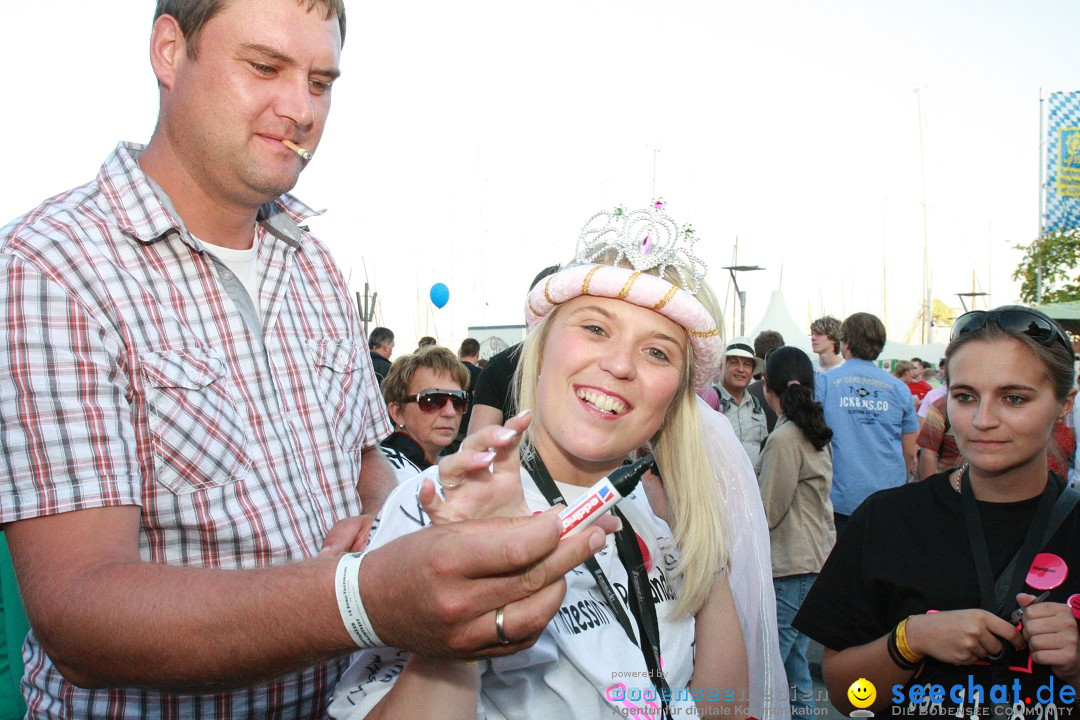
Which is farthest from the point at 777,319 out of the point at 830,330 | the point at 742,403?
the point at 742,403

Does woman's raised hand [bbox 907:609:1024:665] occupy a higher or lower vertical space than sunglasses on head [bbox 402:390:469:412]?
lower

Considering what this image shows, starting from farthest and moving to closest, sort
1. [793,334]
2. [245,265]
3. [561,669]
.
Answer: [793,334] → [245,265] → [561,669]

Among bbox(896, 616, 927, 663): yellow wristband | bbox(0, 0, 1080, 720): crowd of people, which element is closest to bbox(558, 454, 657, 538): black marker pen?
bbox(0, 0, 1080, 720): crowd of people

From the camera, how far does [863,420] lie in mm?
5895

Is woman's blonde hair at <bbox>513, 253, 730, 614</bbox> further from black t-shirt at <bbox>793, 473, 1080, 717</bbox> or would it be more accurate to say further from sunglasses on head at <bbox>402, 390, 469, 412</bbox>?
sunglasses on head at <bbox>402, 390, 469, 412</bbox>

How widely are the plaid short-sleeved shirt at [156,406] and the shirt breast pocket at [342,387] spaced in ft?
0.07

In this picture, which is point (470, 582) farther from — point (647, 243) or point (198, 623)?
point (647, 243)

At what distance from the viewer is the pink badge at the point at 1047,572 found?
223cm

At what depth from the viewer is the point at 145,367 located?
5.31 feet

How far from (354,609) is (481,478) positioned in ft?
0.94

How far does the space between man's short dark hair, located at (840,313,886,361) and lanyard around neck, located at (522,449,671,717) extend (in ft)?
15.2

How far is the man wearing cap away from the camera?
6910 mm

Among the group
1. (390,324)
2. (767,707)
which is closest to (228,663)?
(767,707)

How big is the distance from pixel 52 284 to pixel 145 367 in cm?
23
